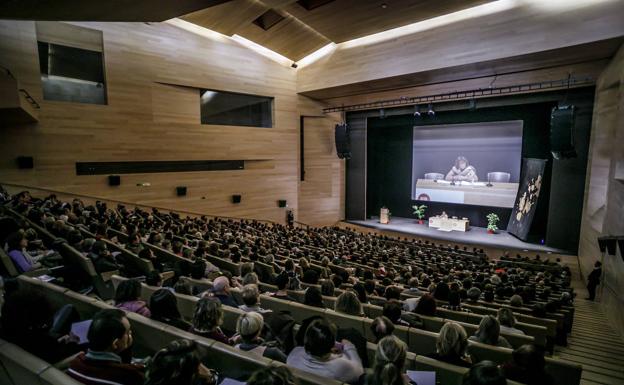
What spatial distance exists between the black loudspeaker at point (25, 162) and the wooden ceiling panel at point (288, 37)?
8270 millimetres

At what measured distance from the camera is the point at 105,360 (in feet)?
5.69

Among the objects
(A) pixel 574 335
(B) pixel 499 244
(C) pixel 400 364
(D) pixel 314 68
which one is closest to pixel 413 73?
(D) pixel 314 68

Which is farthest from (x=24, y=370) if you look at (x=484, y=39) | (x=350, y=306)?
(x=484, y=39)

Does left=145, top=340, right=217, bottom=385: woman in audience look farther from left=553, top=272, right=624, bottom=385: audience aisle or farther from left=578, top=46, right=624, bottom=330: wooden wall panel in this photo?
left=578, top=46, right=624, bottom=330: wooden wall panel

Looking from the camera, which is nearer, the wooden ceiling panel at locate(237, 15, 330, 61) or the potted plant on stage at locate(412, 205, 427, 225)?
the wooden ceiling panel at locate(237, 15, 330, 61)

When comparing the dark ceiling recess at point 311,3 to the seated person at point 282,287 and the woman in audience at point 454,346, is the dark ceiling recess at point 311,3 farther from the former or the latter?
the woman in audience at point 454,346

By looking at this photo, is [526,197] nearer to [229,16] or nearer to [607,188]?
[607,188]

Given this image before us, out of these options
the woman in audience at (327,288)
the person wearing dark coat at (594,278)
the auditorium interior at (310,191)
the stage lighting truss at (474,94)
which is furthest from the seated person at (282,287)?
the stage lighting truss at (474,94)

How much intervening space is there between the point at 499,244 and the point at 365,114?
8.55m

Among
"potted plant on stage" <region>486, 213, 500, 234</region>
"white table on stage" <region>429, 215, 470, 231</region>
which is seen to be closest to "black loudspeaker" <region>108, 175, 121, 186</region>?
"white table on stage" <region>429, 215, 470, 231</region>

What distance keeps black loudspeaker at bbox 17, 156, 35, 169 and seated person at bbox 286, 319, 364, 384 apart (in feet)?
36.7

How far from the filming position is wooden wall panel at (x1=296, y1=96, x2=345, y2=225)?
16.7m

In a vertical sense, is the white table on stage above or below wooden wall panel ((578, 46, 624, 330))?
below

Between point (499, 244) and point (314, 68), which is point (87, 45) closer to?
point (314, 68)
